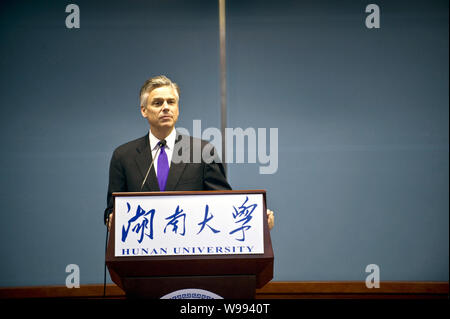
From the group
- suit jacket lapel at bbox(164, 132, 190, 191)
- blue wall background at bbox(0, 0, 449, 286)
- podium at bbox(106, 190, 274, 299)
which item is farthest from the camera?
blue wall background at bbox(0, 0, 449, 286)

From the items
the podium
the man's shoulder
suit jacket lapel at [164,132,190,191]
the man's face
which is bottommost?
the podium

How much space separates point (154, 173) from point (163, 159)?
0.08m

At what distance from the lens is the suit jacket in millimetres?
1752

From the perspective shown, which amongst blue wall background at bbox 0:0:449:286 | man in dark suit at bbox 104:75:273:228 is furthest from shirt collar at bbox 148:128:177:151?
blue wall background at bbox 0:0:449:286

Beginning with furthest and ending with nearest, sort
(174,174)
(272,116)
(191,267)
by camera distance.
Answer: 1. (272,116)
2. (174,174)
3. (191,267)

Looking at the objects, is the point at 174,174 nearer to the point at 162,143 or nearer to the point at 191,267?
the point at 162,143

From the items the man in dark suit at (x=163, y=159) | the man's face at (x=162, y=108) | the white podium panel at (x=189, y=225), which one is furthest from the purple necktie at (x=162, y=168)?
the white podium panel at (x=189, y=225)

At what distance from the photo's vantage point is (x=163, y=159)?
1807 millimetres

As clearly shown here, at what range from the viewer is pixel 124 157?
1.84 metres

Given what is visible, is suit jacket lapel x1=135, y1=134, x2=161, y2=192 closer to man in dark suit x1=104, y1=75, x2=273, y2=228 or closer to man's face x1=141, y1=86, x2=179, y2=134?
man in dark suit x1=104, y1=75, x2=273, y2=228

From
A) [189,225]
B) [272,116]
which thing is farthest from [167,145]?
[272,116]

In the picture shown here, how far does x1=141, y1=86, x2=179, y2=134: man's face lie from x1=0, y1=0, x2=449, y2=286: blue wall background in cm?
120

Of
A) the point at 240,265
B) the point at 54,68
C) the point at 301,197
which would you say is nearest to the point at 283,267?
the point at 301,197

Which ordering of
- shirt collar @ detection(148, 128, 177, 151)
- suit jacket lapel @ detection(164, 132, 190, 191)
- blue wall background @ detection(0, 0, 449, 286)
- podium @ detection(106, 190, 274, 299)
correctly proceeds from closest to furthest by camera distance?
podium @ detection(106, 190, 274, 299) → suit jacket lapel @ detection(164, 132, 190, 191) → shirt collar @ detection(148, 128, 177, 151) → blue wall background @ detection(0, 0, 449, 286)
